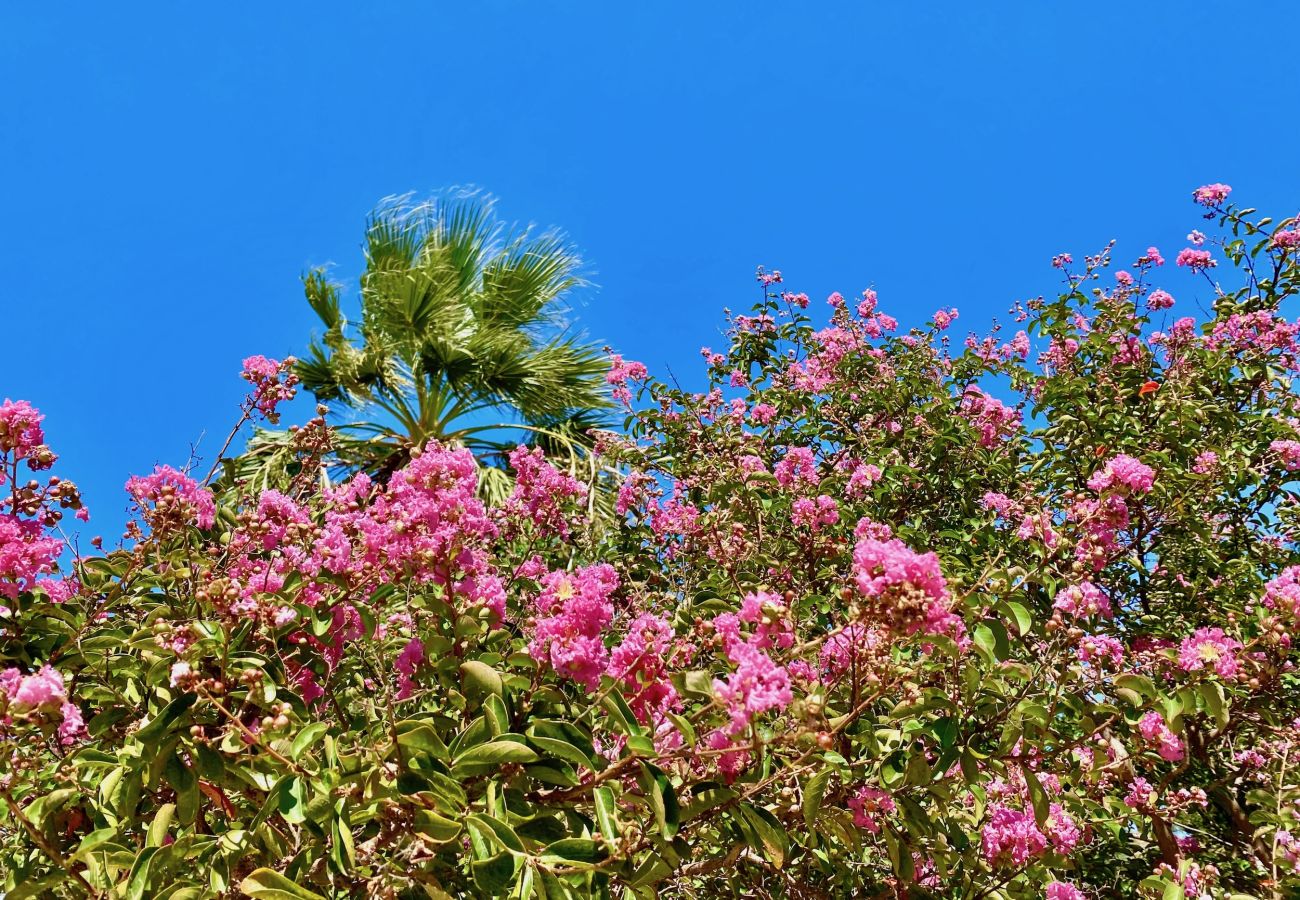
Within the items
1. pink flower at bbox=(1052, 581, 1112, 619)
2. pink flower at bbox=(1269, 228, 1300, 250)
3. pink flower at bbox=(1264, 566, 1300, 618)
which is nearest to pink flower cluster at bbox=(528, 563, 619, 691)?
pink flower at bbox=(1052, 581, 1112, 619)

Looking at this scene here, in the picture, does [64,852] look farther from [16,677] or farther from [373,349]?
[373,349]

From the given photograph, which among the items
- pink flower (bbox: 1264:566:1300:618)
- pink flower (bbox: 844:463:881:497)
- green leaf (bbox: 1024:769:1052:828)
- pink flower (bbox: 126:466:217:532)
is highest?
pink flower (bbox: 844:463:881:497)

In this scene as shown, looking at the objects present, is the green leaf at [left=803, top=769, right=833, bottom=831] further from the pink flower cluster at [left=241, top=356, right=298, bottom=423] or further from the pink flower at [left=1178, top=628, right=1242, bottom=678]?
the pink flower cluster at [left=241, top=356, right=298, bottom=423]

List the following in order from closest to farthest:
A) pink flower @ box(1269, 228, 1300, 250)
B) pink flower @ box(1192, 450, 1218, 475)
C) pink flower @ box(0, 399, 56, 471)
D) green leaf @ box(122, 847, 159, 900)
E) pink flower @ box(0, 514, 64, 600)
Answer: green leaf @ box(122, 847, 159, 900) < pink flower @ box(0, 514, 64, 600) < pink flower @ box(0, 399, 56, 471) < pink flower @ box(1192, 450, 1218, 475) < pink flower @ box(1269, 228, 1300, 250)

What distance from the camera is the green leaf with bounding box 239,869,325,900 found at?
3.93 ft

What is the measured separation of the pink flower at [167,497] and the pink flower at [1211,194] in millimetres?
4415

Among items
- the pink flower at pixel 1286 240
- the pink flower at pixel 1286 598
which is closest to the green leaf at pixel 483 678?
the pink flower at pixel 1286 598

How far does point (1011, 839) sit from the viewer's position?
202 centimetres

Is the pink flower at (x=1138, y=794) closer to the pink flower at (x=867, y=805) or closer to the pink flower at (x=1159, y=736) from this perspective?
the pink flower at (x=1159, y=736)

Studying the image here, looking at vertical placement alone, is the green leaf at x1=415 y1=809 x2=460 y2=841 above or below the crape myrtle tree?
below

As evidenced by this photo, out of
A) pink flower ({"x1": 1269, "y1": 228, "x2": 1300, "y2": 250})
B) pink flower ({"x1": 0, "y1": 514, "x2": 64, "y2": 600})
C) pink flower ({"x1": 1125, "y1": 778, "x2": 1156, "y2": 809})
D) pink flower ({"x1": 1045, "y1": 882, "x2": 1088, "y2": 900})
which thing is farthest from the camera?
pink flower ({"x1": 1269, "y1": 228, "x2": 1300, "y2": 250})

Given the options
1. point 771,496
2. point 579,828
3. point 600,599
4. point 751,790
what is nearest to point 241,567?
point 600,599

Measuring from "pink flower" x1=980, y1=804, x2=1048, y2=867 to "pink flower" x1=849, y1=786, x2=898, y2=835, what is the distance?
0.49 metres

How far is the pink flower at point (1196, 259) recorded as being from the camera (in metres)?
4.31
